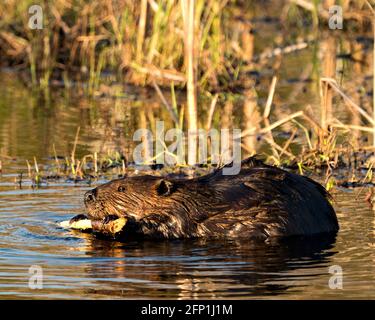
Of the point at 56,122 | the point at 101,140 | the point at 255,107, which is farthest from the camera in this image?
the point at 255,107

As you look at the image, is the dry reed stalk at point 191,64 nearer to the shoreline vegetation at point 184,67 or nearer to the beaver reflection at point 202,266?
the shoreline vegetation at point 184,67

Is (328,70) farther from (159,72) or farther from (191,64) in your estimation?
(191,64)

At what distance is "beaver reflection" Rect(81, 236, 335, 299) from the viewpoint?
→ 585 cm

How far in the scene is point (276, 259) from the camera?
21.8ft

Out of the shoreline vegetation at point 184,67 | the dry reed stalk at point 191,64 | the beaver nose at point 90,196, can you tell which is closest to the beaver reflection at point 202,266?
the beaver nose at point 90,196

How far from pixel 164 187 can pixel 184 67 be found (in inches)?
254

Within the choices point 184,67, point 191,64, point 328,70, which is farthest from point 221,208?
point 328,70

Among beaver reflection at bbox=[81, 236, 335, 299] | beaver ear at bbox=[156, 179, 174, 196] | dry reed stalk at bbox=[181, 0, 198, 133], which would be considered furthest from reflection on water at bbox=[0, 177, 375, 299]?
dry reed stalk at bbox=[181, 0, 198, 133]

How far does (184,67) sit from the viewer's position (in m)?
13.6

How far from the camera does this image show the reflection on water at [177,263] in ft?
19.1

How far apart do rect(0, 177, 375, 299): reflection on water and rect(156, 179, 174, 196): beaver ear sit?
0.38 meters
